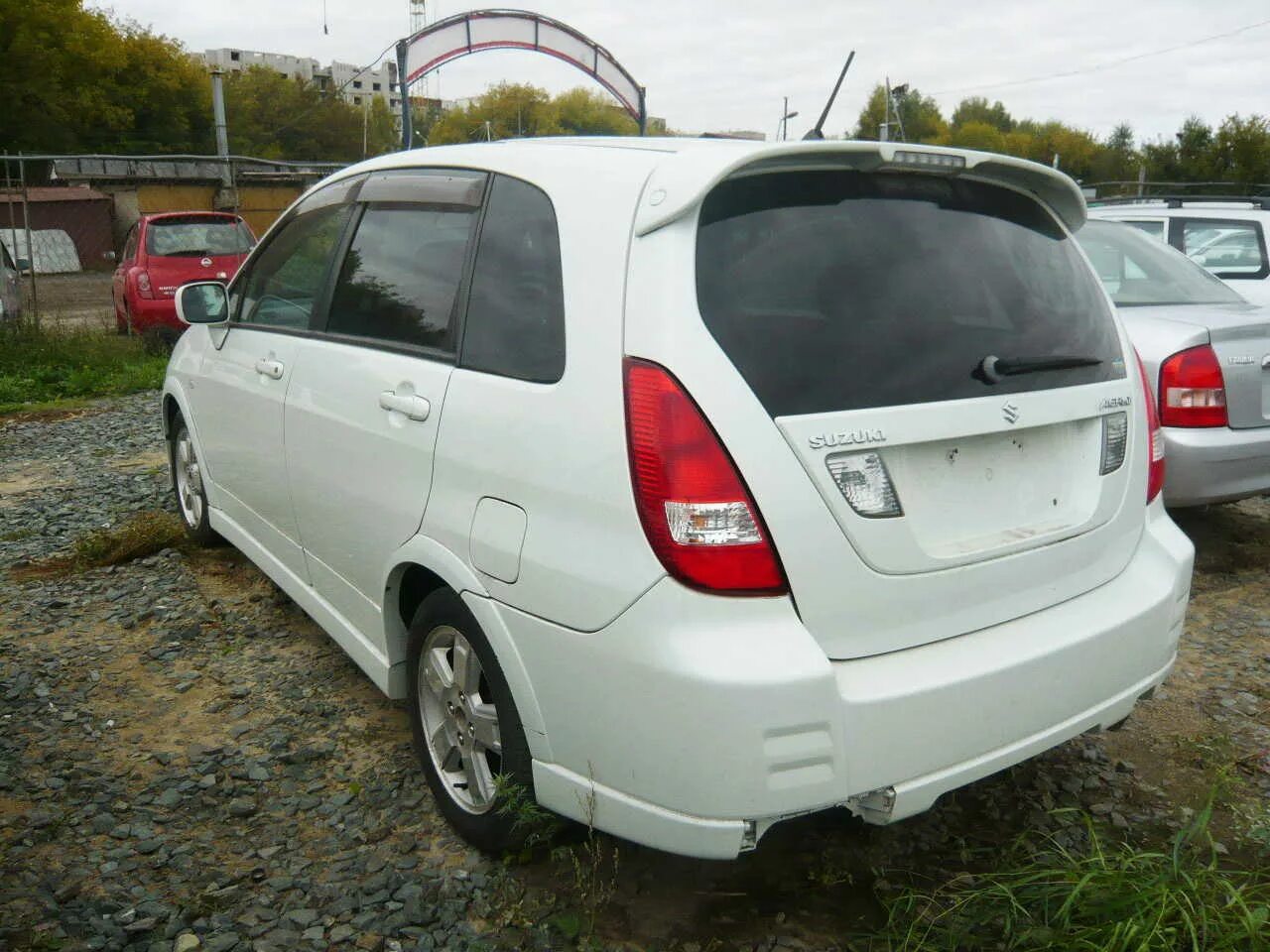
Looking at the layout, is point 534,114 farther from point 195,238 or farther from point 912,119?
point 195,238

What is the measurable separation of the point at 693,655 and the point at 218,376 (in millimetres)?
2984

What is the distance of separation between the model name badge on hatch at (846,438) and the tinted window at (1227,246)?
734 centimetres

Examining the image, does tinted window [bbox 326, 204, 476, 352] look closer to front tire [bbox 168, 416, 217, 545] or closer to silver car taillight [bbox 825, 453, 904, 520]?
silver car taillight [bbox 825, 453, 904, 520]

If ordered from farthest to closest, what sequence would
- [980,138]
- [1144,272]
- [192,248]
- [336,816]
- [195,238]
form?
[980,138] → [195,238] → [192,248] → [1144,272] → [336,816]

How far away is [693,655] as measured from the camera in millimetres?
2102

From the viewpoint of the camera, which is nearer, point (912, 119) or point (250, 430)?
point (250, 430)

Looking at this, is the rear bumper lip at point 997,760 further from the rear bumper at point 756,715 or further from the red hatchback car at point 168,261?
the red hatchback car at point 168,261

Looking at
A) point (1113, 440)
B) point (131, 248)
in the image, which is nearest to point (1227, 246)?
point (1113, 440)

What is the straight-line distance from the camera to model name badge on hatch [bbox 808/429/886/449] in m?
2.18

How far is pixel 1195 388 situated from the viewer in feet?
15.8

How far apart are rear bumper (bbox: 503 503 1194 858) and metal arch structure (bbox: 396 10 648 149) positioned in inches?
1498

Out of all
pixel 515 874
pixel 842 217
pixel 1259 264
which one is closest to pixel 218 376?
pixel 515 874

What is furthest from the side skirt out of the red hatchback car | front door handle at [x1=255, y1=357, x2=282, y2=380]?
the red hatchback car

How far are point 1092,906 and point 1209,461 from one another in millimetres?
3029
